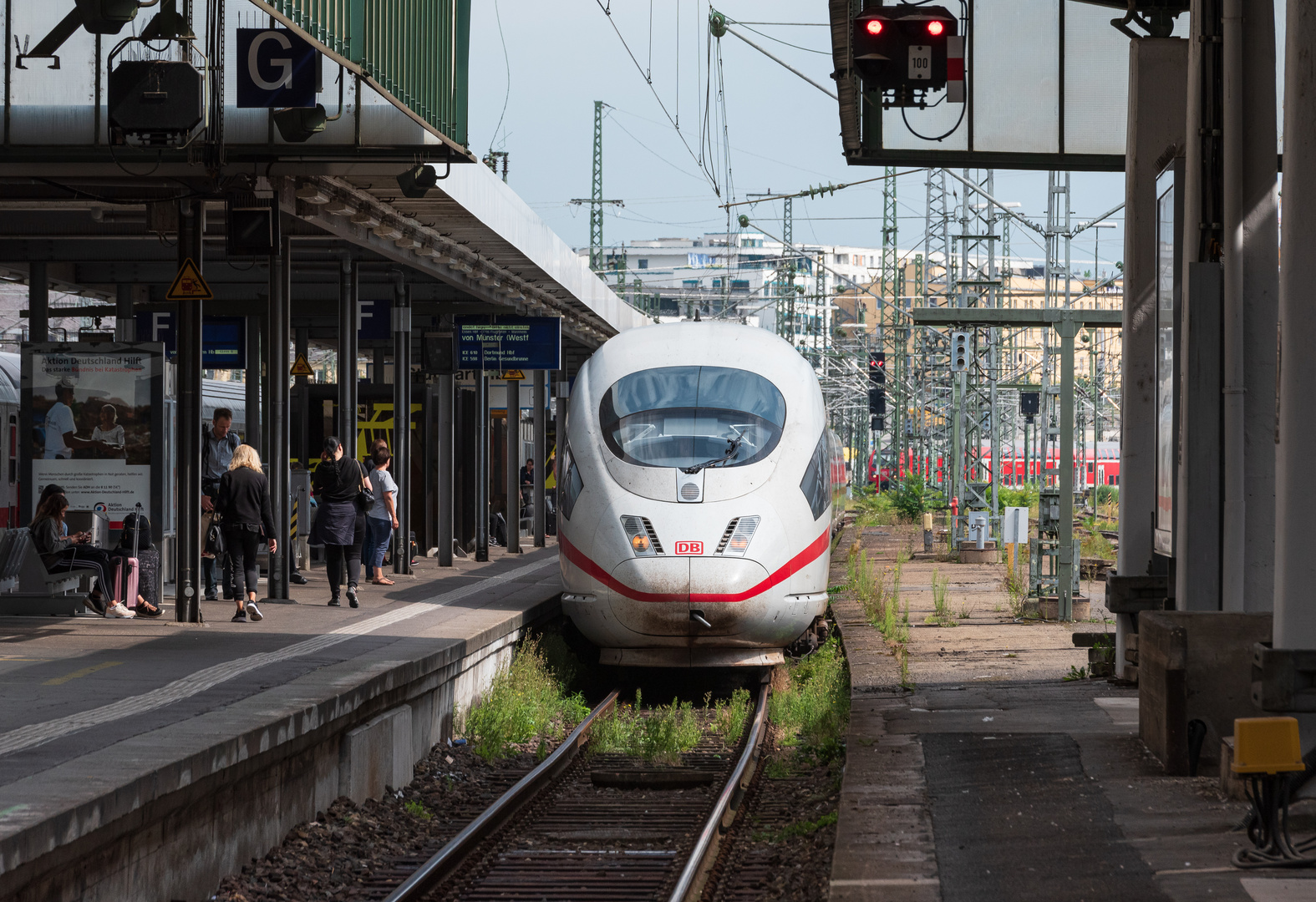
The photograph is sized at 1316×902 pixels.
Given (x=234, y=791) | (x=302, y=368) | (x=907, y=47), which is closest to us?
(x=234, y=791)

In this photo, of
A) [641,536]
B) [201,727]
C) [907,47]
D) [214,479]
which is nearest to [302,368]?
[214,479]

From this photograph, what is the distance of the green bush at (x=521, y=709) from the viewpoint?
11.8m

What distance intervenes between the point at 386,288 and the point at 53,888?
739 inches

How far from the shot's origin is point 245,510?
1318 cm

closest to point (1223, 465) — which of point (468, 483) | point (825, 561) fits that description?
point (825, 561)

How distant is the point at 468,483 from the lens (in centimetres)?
2447

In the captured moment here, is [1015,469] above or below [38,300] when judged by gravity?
below

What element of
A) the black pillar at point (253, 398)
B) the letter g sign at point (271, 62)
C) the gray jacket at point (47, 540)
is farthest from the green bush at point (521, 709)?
the black pillar at point (253, 398)

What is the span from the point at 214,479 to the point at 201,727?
9.63m

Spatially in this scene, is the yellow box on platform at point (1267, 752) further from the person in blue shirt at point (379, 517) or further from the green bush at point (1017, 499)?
the green bush at point (1017, 499)

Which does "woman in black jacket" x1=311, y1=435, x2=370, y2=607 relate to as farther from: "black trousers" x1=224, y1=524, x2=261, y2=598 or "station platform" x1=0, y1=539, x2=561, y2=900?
"black trousers" x1=224, y1=524, x2=261, y2=598

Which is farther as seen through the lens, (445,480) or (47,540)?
(445,480)

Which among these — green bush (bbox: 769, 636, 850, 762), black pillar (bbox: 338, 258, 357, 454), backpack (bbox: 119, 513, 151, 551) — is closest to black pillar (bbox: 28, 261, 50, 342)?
black pillar (bbox: 338, 258, 357, 454)

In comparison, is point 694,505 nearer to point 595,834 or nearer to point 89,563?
point 595,834
